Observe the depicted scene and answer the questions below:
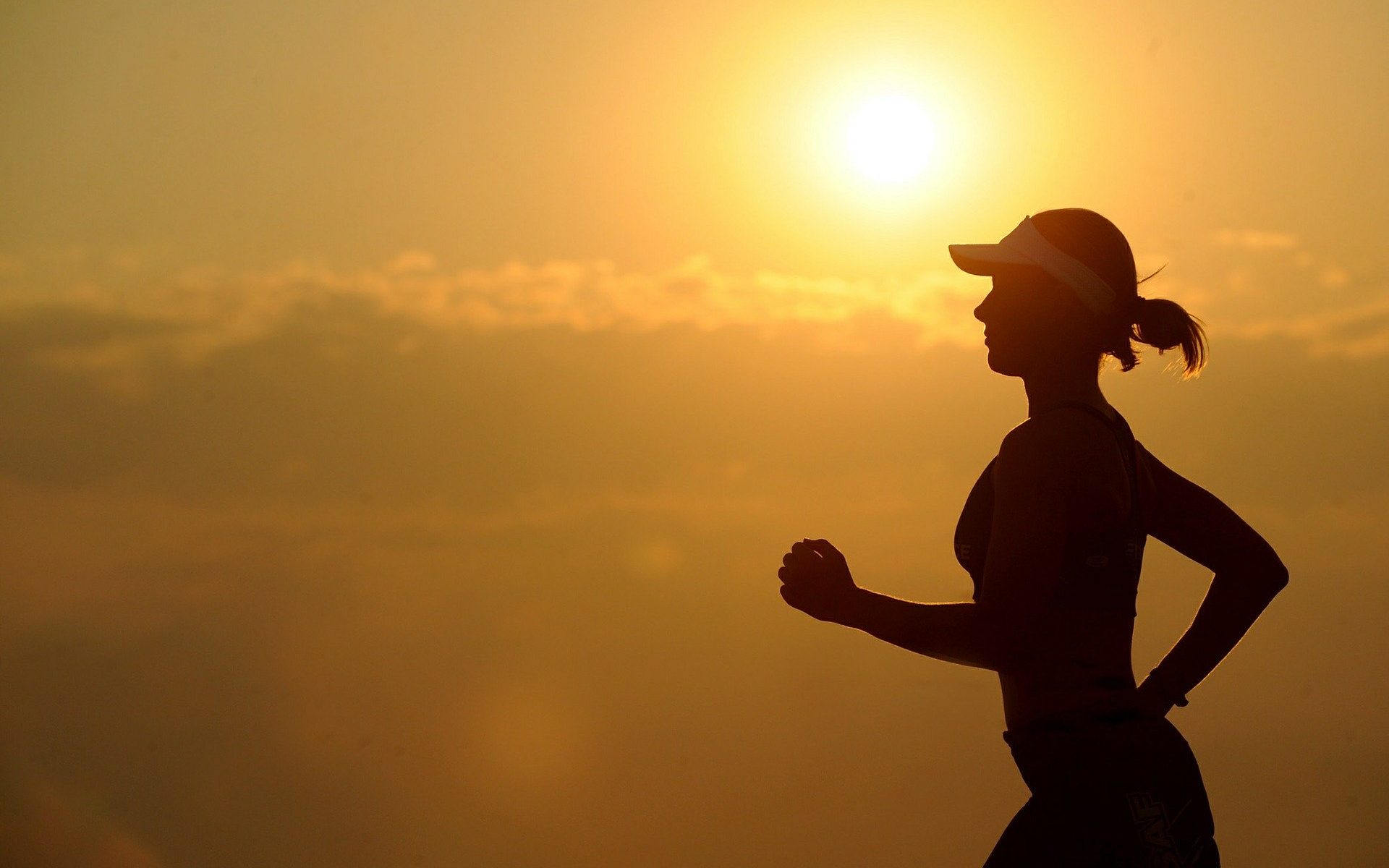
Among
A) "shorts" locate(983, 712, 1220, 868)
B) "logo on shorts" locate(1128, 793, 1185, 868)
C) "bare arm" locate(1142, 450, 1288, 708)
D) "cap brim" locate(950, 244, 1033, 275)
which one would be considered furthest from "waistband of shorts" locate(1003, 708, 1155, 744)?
"cap brim" locate(950, 244, 1033, 275)

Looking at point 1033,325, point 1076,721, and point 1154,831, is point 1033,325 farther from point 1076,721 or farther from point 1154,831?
point 1154,831

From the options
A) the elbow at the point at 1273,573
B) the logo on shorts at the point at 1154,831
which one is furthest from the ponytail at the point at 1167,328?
the logo on shorts at the point at 1154,831

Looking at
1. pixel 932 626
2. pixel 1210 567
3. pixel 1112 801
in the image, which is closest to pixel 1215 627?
pixel 1210 567

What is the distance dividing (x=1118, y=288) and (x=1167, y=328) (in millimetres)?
158

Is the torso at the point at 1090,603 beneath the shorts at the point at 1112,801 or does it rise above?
above

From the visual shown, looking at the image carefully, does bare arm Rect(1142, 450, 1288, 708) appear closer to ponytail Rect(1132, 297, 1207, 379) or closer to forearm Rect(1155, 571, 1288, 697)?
forearm Rect(1155, 571, 1288, 697)

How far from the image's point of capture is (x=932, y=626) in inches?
130

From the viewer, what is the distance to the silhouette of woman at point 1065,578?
10.9 feet

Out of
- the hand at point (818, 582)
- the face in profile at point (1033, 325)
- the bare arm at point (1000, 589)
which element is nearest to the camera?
the bare arm at point (1000, 589)

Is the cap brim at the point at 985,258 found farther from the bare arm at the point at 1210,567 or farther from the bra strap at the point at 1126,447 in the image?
the bare arm at the point at 1210,567

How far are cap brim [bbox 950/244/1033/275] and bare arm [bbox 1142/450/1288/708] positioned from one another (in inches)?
25.8

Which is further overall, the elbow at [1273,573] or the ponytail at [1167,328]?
the elbow at [1273,573]

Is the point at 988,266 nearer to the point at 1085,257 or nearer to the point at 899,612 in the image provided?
the point at 1085,257

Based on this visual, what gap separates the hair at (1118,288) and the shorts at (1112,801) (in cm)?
91
